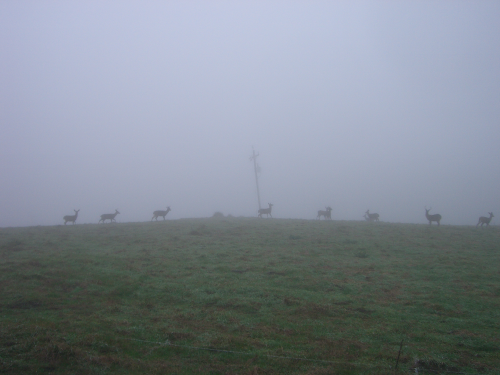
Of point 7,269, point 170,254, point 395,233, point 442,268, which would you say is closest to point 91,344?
point 7,269

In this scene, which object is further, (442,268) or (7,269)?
(442,268)

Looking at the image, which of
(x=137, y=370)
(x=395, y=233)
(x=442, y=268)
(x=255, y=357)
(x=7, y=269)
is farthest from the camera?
(x=395, y=233)

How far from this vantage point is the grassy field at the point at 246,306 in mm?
9367

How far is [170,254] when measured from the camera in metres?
22.1

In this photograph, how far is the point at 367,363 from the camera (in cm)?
936

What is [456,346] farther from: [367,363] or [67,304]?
[67,304]

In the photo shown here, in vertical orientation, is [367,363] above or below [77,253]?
below

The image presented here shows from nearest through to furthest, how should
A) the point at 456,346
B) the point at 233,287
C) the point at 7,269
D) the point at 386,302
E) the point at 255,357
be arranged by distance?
the point at 255,357 → the point at 456,346 → the point at 386,302 → the point at 233,287 → the point at 7,269

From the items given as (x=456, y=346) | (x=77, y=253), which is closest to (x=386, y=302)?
(x=456, y=346)

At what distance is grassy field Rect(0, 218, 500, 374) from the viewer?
937 centimetres

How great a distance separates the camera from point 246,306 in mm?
13773

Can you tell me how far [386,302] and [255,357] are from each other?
283 inches

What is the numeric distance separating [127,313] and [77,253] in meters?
10.1

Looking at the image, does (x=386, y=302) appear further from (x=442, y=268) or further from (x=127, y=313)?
(x=127, y=313)
